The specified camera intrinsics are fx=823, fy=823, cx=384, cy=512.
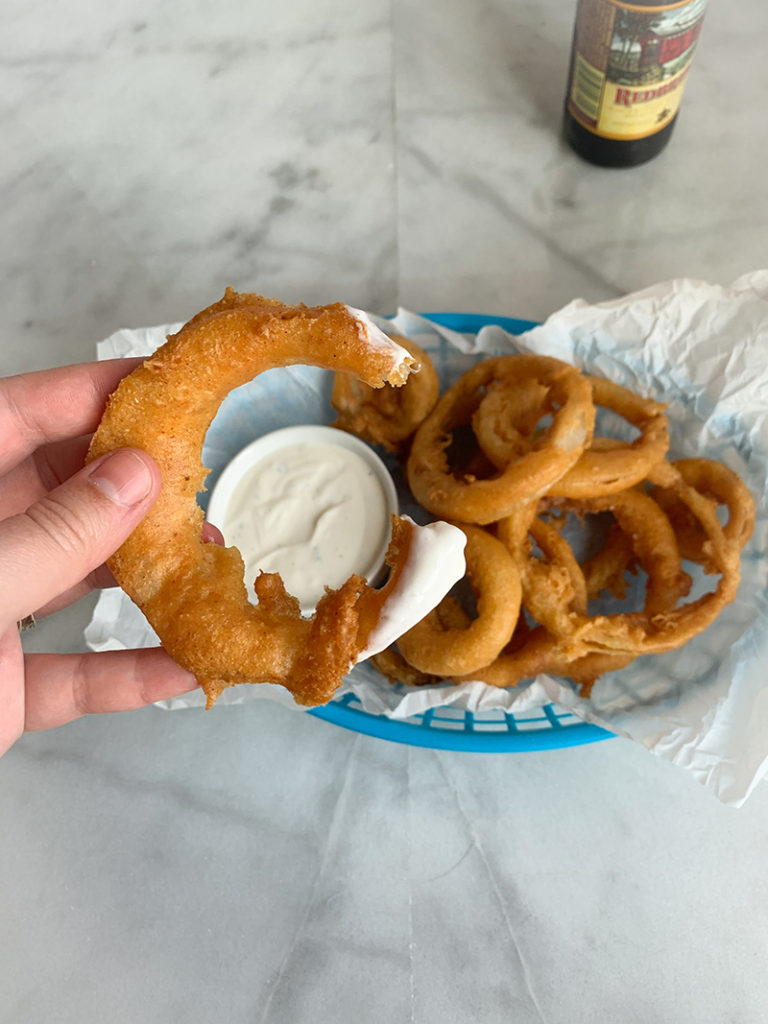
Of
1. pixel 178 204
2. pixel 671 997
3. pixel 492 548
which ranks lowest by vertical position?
pixel 671 997

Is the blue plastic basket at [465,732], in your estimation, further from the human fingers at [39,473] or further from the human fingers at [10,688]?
the human fingers at [39,473]

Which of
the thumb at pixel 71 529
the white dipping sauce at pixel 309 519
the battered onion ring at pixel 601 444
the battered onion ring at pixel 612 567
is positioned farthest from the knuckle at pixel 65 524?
the battered onion ring at pixel 612 567

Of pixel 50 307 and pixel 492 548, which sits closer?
pixel 492 548

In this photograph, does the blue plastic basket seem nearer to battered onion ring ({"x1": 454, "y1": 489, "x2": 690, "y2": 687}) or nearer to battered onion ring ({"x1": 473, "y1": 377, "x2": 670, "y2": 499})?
battered onion ring ({"x1": 454, "y1": 489, "x2": 690, "y2": 687})

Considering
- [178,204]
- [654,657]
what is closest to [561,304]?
[654,657]

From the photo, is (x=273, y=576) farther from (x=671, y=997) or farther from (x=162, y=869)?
(x=671, y=997)

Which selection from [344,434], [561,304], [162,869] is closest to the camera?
[162,869]

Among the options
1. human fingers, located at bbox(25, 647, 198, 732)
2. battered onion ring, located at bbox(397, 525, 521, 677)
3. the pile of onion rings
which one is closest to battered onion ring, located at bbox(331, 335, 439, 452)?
the pile of onion rings

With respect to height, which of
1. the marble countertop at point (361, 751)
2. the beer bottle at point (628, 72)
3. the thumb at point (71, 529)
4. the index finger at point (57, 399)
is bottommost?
the marble countertop at point (361, 751)
